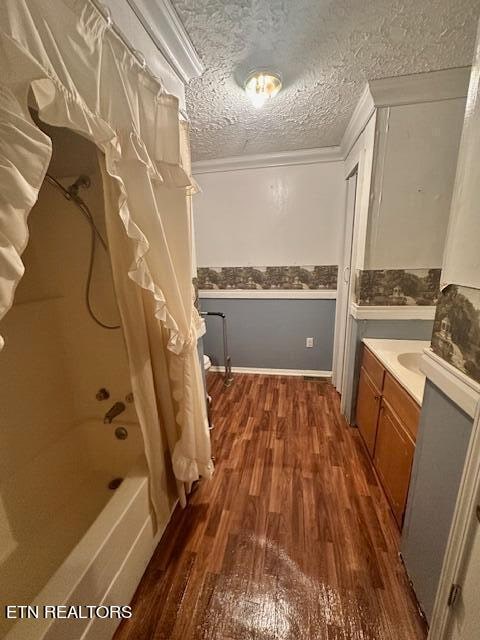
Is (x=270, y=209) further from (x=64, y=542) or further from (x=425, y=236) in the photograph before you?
(x=64, y=542)

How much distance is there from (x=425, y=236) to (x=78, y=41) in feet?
6.37

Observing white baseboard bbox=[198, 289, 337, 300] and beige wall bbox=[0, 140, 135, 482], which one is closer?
beige wall bbox=[0, 140, 135, 482]

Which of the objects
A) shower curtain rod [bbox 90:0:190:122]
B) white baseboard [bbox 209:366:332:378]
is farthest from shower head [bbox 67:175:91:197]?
white baseboard [bbox 209:366:332:378]

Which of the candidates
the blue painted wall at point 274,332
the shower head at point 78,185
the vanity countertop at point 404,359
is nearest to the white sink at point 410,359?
the vanity countertop at point 404,359

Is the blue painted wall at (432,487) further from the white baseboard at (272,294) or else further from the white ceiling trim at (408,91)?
the white baseboard at (272,294)

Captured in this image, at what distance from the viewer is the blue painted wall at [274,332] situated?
8.84ft

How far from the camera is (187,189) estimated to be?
1.09 metres

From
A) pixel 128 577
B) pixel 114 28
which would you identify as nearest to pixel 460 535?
pixel 128 577

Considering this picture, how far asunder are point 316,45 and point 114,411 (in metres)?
2.10

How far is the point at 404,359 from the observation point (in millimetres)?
1481

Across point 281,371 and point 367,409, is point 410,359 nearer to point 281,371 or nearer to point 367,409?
point 367,409

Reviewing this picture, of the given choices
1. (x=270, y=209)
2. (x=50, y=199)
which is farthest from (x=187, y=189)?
(x=270, y=209)

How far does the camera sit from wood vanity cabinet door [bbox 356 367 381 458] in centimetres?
152

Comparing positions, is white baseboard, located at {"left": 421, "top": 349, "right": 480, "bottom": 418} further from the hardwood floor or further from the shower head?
the shower head
